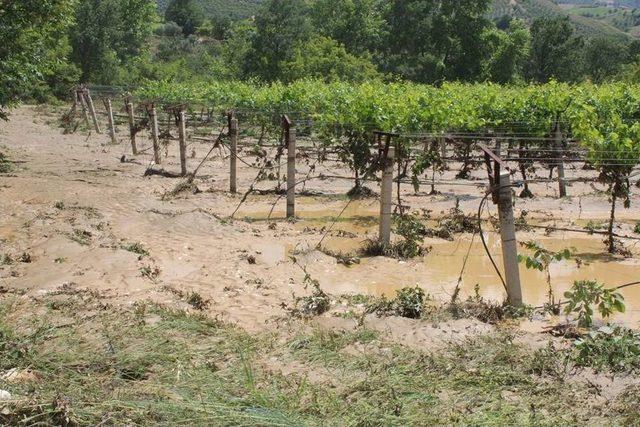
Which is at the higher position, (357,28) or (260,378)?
(357,28)

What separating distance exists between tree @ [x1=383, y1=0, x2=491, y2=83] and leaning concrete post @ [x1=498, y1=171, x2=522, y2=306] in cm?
3349

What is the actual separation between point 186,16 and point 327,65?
165 feet

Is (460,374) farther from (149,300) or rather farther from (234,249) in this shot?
(234,249)

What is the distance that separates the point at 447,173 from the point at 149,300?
41.5 feet

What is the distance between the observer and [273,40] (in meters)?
41.7

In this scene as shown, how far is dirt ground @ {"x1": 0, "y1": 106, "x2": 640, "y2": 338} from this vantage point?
818 cm

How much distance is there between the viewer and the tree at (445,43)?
4097cm

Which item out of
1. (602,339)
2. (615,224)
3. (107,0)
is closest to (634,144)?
(615,224)

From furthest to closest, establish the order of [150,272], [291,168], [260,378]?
[291,168]
[150,272]
[260,378]

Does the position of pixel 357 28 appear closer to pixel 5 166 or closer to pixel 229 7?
pixel 5 166

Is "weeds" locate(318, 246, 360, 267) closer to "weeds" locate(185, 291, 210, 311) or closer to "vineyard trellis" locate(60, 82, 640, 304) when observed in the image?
"vineyard trellis" locate(60, 82, 640, 304)

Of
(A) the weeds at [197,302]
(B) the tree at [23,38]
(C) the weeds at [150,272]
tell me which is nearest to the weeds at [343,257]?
(C) the weeds at [150,272]

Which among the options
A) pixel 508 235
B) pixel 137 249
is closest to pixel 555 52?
pixel 137 249

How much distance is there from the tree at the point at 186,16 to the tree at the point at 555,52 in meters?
45.6
